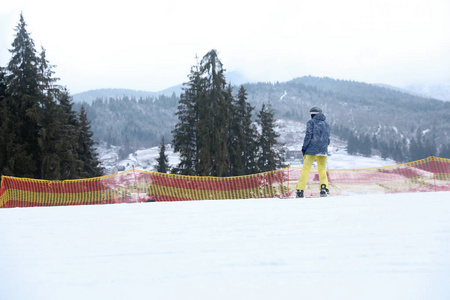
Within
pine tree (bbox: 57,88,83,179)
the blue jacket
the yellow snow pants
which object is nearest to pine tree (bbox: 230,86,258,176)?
pine tree (bbox: 57,88,83,179)

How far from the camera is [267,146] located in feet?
121

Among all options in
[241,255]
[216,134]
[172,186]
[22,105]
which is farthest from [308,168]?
[22,105]

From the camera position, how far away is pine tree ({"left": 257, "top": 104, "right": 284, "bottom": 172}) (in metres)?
36.7

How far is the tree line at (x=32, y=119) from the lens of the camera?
87.7ft

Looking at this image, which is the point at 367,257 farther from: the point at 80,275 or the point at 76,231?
the point at 76,231

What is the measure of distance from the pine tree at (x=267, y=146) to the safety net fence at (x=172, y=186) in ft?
31.9

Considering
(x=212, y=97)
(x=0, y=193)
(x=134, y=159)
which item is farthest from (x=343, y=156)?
(x=0, y=193)

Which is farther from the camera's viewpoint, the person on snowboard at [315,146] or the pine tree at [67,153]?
the pine tree at [67,153]

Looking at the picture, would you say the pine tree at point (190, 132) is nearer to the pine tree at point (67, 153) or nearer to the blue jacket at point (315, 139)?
the pine tree at point (67, 153)

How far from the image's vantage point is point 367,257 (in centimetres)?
389

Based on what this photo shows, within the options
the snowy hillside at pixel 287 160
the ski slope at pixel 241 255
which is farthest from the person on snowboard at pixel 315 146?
the snowy hillside at pixel 287 160

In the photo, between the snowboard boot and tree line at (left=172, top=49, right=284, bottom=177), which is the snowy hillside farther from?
the snowboard boot

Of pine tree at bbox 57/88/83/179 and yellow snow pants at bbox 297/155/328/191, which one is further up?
pine tree at bbox 57/88/83/179

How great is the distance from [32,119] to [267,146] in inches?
765
